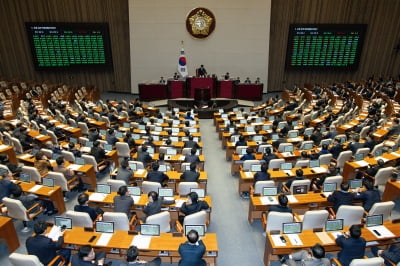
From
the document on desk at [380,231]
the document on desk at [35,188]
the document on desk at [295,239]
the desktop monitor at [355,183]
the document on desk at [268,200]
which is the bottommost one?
the document on desk at [295,239]

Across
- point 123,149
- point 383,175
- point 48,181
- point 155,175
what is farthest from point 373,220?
point 123,149

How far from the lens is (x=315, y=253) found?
486 cm

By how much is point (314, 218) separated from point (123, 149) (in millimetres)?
7082

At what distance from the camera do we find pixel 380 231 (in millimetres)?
6094

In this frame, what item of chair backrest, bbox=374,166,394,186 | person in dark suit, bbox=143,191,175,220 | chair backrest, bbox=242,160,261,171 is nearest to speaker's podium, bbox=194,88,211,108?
chair backrest, bbox=242,160,261,171

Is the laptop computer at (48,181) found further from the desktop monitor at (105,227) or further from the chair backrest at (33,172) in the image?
the desktop monitor at (105,227)

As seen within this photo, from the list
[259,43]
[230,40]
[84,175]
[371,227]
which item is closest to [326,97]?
[259,43]

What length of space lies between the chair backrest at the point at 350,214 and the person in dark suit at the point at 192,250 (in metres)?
3.22

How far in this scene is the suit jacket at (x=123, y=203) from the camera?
22.6 ft

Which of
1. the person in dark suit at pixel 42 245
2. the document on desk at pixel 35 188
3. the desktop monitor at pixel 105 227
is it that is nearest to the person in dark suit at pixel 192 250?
the desktop monitor at pixel 105 227

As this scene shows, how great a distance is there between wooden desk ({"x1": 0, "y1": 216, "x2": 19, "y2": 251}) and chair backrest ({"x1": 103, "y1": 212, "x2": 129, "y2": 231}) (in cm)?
222

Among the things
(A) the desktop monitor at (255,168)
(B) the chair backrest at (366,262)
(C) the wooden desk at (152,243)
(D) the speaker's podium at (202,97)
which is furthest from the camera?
(D) the speaker's podium at (202,97)

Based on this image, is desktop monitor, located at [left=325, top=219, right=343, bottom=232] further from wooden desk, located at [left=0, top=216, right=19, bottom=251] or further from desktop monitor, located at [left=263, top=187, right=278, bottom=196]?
wooden desk, located at [left=0, top=216, right=19, bottom=251]

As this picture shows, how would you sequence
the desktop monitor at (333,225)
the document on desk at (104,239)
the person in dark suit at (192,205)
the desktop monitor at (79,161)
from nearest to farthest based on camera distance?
the document on desk at (104,239) < the desktop monitor at (333,225) < the person in dark suit at (192,205) < the desktop monitor at (79,161)
